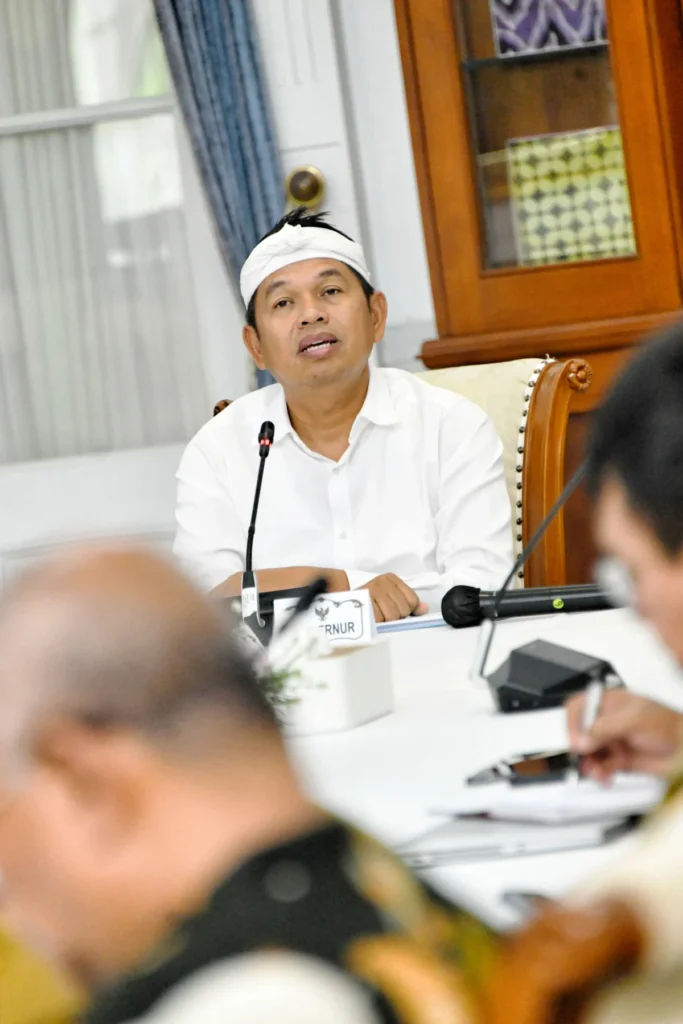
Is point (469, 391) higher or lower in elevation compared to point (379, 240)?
lower

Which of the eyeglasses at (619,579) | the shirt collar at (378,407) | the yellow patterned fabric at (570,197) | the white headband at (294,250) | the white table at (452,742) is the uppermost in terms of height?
the yellow patterned fabric at (570,197)

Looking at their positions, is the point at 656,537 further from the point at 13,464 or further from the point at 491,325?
the point at 13,464

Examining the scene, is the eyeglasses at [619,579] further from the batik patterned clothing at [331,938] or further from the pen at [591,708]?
the batik patterned clothing at [331,938]

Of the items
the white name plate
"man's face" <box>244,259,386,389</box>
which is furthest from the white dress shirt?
the white name plate

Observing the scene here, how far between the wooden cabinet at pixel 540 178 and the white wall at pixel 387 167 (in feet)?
1.10

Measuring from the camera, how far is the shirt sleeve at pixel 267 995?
431mm

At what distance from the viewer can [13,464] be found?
429 centimetres

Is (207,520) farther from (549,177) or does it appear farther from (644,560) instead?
(644,560)

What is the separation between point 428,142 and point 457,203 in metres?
0.16

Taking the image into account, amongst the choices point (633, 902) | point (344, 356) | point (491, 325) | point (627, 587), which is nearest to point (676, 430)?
point (627, 587)

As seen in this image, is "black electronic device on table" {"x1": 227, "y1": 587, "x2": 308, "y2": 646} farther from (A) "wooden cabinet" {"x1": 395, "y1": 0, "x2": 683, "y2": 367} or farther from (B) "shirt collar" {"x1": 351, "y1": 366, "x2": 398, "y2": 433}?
(A) "wooden cabinet" {"x1": 395, "y1": 0, "x2": 683, "y2": 367}

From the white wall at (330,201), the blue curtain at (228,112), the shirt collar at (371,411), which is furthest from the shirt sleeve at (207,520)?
the blue curtain at (228,112)

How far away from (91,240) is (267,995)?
3.94 meters

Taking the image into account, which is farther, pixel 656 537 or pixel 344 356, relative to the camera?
pixel 344 356
